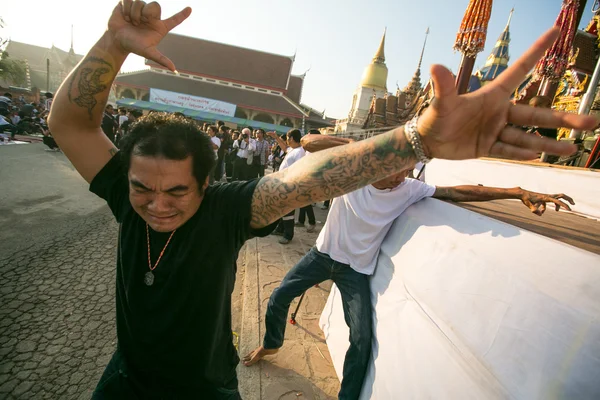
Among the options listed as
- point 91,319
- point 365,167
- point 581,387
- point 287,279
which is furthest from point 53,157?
point 581,387

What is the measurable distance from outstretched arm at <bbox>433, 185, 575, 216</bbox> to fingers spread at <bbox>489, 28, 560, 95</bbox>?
0.98 meters

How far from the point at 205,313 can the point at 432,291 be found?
42.1 inches

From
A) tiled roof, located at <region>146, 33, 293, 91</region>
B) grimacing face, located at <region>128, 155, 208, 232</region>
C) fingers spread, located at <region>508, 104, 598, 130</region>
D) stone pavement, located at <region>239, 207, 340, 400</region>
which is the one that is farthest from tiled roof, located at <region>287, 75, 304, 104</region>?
fingers spread, located at <region>508, 104, 598, 130</region>

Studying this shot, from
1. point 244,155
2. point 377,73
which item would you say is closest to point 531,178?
point 244,155

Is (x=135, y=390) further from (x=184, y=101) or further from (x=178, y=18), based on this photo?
(x=184, y=101)

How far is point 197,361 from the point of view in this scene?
123 centimetres

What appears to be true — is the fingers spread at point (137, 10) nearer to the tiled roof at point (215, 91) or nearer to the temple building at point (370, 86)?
the tiled roof at point (215, 91)

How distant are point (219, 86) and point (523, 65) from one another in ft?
117

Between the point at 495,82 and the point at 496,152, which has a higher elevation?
the point at 495,82

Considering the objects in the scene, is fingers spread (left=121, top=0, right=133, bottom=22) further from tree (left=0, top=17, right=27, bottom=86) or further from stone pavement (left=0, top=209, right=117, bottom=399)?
tree (left=0, top=17, right=27, bottom=86)

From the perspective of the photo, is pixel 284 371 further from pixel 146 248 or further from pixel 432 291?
pixel 146 248

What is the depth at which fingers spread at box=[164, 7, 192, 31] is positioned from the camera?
1.40 meters

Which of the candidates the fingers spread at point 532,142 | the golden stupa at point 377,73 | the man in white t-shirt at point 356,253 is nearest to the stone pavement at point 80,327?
the man in white t-shirt at point 356,253

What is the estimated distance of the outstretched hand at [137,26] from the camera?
4.15 feet
